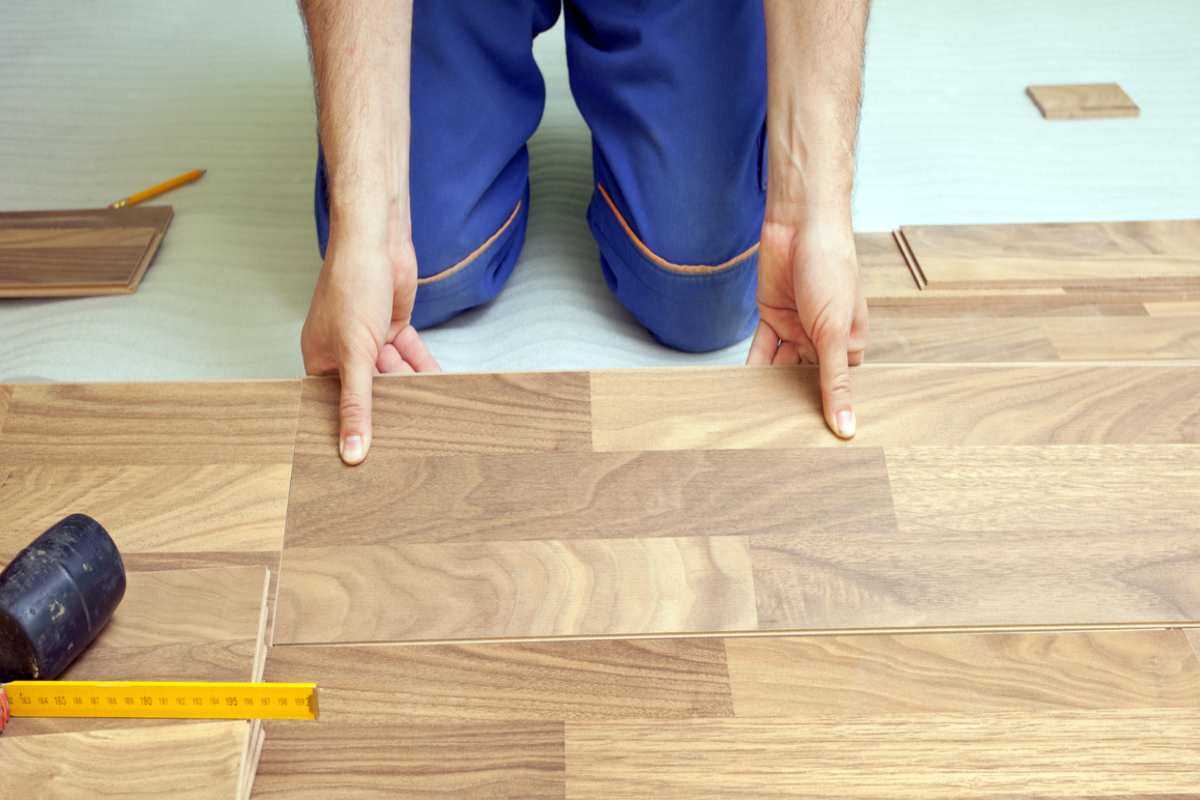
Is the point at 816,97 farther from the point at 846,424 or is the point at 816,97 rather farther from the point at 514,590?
the point at 514,590

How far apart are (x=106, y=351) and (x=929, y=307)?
1380mm

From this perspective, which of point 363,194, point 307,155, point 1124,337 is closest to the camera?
point 363,194

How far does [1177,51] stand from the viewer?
2.53m

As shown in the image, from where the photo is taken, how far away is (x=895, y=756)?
0.96 m

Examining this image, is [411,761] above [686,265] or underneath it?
above

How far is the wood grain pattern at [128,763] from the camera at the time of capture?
0.88 meters

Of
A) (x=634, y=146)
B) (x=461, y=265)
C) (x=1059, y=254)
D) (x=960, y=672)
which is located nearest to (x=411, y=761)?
(x=960, y=672)

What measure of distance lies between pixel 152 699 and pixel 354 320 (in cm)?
50

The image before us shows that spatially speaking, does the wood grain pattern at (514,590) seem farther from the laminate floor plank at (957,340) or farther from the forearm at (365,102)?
the laminate floor plank at (957,340)

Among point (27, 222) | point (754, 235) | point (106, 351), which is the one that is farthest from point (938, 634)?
point (27, 222)

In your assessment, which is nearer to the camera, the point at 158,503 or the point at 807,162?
the point at 158,503

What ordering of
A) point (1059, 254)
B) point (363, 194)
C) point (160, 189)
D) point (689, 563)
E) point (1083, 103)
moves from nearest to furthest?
1. point (689, 563)
2. point (363, 194)
3. point (1059, 254)
4. point (160, 189)
5. point (1083, 103)

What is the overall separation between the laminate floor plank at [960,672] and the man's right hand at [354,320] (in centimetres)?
51

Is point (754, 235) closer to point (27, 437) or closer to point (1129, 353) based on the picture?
point (1129, 353)
